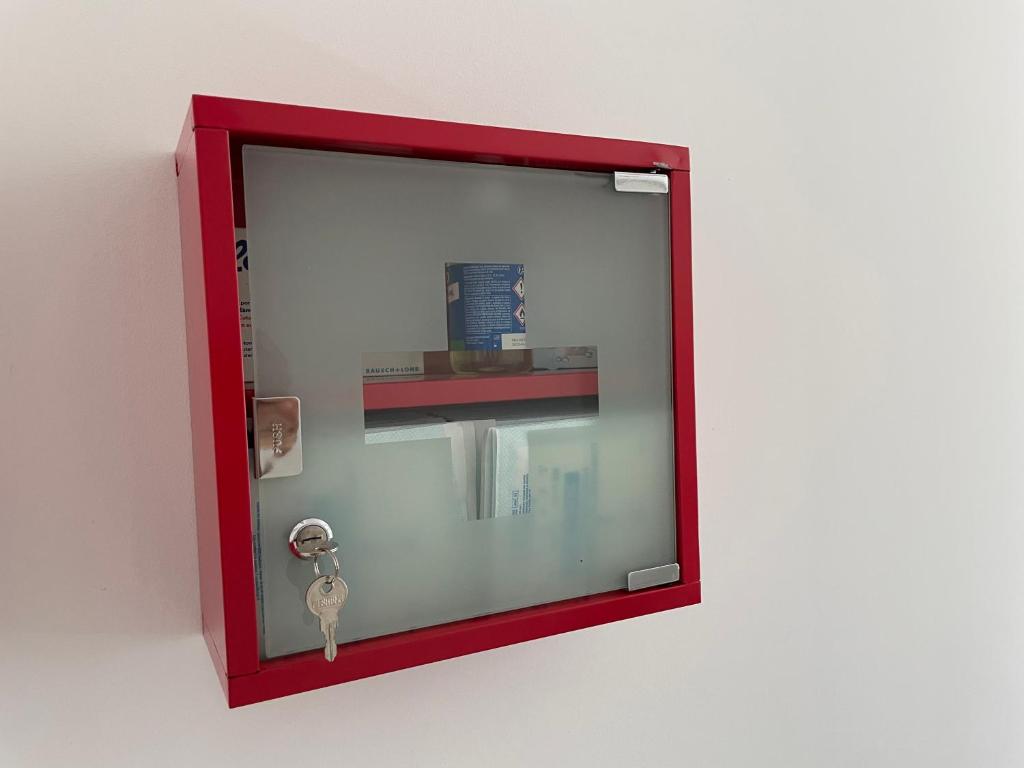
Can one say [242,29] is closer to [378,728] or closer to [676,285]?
[676,285]

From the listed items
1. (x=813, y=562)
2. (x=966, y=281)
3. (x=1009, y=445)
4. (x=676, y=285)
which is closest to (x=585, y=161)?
(x=676, y=285)

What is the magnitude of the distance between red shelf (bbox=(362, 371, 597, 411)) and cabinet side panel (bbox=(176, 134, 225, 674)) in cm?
13

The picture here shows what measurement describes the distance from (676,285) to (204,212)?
43 centimetres

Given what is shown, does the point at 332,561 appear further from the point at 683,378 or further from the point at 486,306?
the point at 683,378

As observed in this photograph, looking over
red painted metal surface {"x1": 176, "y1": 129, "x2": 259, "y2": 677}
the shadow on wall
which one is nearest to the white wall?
the shadow on wall

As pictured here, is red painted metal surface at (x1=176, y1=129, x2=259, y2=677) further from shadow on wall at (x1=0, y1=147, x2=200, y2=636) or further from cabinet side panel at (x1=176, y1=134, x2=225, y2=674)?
shadow on wall at (x1=0, y1=147, x2=200, y2=636)

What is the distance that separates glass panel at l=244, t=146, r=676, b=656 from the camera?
0.61 m

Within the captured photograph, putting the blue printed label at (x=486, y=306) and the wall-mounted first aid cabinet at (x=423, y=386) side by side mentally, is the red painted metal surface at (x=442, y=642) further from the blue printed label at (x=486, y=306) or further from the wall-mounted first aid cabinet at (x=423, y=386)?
the blue printed label at (x=486, y=306)

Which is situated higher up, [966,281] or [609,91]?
[609,91]

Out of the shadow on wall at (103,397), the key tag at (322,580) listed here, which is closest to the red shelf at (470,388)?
the key tag at (322,580)

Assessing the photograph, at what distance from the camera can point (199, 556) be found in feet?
2.39

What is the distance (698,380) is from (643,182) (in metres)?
0.33

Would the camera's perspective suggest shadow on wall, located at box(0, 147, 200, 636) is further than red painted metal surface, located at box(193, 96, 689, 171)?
Yes

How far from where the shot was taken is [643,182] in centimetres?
74
